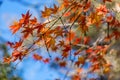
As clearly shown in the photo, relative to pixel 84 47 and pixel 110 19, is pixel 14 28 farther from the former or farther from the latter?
pixel 84 47

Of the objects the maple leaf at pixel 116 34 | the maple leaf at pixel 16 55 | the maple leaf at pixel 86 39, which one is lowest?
the maple leaf at pixel 16 55

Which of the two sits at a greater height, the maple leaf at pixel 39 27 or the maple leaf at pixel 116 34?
the maple leaf at pixel 116 34

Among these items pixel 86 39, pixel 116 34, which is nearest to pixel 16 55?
pixel 116 34

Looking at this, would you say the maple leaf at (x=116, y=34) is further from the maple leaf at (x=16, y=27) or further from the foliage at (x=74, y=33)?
the maple leaf at (x=16, y=27)

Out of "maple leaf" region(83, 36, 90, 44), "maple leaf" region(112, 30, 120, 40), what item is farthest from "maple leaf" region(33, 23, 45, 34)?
"maple leaf" region(83, 36, 90, 44)

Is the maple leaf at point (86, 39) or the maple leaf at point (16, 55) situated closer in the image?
the maple leaf at point (16, 55)

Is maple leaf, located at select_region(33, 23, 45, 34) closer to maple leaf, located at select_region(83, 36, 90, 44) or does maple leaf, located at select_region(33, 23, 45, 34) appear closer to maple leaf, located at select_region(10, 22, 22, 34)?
maple leaf, located at select_region(10, 22, 22, 34)

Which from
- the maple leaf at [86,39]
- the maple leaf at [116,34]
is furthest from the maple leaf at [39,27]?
the maple leaf at [86,39]

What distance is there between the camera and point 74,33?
21.3 ft

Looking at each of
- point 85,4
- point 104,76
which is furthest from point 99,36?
point 85,4

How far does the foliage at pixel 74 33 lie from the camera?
12.8 ft

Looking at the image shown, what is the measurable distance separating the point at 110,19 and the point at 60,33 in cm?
111

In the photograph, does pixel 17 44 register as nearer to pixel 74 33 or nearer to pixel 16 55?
pixel 16 55

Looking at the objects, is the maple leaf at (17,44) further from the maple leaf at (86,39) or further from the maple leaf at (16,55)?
the maple leaf at (86,39)
